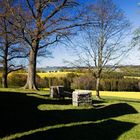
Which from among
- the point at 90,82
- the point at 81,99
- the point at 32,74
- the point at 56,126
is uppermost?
the point at 32,74

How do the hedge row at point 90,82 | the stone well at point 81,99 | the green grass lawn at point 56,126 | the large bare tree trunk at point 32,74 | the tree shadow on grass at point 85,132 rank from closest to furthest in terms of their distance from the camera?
the tree shadow on grass at point 85,132
the green grass lawn at point 56,126
the stone well at point 81,99
the large bare tree trunk at point 32,74
the hedge row at point 90,82

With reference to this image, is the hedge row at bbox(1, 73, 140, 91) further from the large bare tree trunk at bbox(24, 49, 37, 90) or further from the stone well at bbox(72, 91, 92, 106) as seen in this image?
the stone well at bbox(72, 91, 92, 106)

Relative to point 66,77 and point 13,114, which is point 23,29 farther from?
point 66,77

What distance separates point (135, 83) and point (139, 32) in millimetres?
37414

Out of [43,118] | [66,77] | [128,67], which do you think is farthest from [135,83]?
[43,118]

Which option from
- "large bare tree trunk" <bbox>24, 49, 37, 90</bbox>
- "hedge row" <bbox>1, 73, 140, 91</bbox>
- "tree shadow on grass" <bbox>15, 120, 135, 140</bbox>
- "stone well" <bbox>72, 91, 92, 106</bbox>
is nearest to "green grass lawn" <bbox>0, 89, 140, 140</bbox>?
"tree shadow on grass" <bbox>15, 120, 135, 140</bbox>

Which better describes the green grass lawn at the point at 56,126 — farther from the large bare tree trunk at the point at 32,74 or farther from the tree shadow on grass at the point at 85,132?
the large bare tree trunk at the point at 32,74

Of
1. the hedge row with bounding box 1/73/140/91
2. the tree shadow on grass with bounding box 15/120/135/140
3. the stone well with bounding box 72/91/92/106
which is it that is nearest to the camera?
the tree shadow on grass with bounding box 15/120/135/140

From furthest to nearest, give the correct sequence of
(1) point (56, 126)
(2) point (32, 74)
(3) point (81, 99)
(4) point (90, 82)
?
(4) point (90, 82), (2) point (32, 74), (3) point (81, 99), (1) point (56, 126)

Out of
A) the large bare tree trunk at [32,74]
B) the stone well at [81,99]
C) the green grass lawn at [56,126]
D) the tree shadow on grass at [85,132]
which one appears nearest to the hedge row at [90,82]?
the large bare tree trunk at [32,74]

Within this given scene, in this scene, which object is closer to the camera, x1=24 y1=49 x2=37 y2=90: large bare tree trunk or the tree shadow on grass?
the tree shadow on grass

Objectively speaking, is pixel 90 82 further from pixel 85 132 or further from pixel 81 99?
pixel 85 132

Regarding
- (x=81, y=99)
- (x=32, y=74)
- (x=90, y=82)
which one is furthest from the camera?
(x=90, y=82)

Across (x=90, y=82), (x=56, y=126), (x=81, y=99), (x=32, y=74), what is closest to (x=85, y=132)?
(x=56, y=126)
